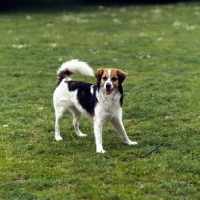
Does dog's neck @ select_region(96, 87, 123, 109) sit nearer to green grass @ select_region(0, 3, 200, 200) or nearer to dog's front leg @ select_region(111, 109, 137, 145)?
dog's front leg @ select_region(111, 109, 137, 145)

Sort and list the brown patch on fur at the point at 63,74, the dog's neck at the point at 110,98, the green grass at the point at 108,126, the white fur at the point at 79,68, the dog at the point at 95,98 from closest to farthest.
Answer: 1. the green grass at the point at 108,126
2. the dog at the point at 95,98
3. the dog's neck at the point at 110,98
4. the white fur at the point at 79,68
5. the brown patch on fur at the point at 63,74

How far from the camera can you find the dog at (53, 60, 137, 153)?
6.95 m

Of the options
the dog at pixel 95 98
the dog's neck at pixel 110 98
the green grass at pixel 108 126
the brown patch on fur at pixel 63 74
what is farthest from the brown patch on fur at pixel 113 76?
the brown patch on fur at pixel 63 74

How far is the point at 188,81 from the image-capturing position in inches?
462

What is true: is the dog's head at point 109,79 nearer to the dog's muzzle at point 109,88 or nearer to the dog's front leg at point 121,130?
the dog's muzzle at point 109,88

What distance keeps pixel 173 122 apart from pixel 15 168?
340cm

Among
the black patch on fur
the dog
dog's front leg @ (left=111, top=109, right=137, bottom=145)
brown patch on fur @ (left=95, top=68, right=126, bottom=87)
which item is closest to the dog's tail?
the dog

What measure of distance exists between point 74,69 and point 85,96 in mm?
669

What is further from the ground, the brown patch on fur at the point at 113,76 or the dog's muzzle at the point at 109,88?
the brown patch on fur at the point at 113,76

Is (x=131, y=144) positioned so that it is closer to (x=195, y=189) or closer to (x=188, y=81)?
(x=195, y=189)

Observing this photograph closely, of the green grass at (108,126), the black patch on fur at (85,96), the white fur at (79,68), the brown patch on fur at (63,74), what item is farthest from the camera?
the brown patch on fur at (63,74)

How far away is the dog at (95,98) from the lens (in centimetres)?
695

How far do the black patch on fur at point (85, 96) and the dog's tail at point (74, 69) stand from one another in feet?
0.75

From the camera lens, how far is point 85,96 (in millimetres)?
7613
